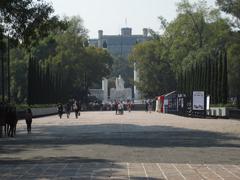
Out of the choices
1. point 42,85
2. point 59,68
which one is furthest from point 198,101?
point 59,68

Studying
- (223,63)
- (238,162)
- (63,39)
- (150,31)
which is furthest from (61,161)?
(150,31)

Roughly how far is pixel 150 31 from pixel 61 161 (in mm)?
97909

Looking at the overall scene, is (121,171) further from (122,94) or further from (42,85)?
(122,94)

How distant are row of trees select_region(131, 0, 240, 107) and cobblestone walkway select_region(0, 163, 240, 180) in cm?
4783

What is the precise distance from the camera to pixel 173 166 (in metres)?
16.1

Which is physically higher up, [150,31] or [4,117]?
[150,31]

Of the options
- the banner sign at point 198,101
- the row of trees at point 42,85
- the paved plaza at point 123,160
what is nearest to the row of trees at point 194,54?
the banner sign at point 198,101

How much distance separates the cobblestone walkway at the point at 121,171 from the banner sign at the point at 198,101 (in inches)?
1475

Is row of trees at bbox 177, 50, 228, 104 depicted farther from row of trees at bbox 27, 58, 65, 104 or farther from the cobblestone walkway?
the cobblestone walkway

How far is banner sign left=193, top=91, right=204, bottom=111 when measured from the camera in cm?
5368

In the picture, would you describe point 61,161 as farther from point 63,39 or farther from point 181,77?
point 63,39

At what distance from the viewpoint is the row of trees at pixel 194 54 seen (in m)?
68.4

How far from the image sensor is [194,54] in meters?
91.2

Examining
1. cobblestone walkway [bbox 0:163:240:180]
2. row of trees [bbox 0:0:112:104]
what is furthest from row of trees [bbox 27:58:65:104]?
cobblestone walkway [bbox 0:163:240:180]
